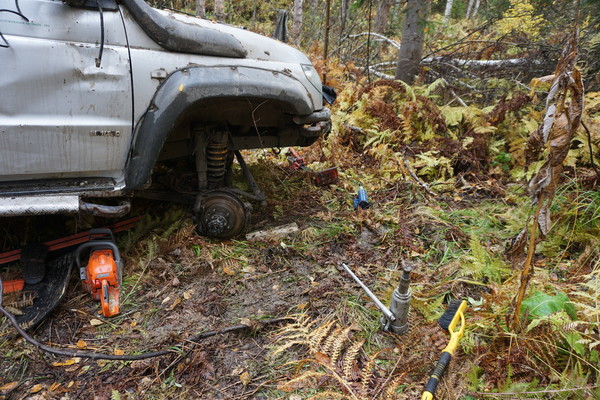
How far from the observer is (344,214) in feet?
12.7

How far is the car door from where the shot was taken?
2.09m

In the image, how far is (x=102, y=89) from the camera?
2.30 m

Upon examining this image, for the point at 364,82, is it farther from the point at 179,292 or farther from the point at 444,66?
the point at 179,292

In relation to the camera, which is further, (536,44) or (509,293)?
(536,44)

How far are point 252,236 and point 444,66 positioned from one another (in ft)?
18.1

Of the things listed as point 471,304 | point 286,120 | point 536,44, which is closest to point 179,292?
point 286,120

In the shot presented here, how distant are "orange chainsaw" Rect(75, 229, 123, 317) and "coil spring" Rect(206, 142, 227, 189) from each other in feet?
3.23

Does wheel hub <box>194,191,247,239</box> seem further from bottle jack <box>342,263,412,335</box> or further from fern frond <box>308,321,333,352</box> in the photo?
bottle jack <box>342,263,412,335</box>

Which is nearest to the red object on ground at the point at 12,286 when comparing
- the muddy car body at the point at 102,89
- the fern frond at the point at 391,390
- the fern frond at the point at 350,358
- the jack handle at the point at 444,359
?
the muddy car body at the point at 102,89

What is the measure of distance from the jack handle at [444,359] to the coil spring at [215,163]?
224 cm

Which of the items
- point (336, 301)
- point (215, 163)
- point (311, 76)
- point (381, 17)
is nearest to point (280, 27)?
point (311, 76)

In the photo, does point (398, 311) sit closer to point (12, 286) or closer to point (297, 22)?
point (12, 286)

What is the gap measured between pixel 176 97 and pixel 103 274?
1318 mm

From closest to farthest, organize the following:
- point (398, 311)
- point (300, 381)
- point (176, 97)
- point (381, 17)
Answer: point (300, 381) → point (398, 311) → point (176, 97) → point (381, 17)
